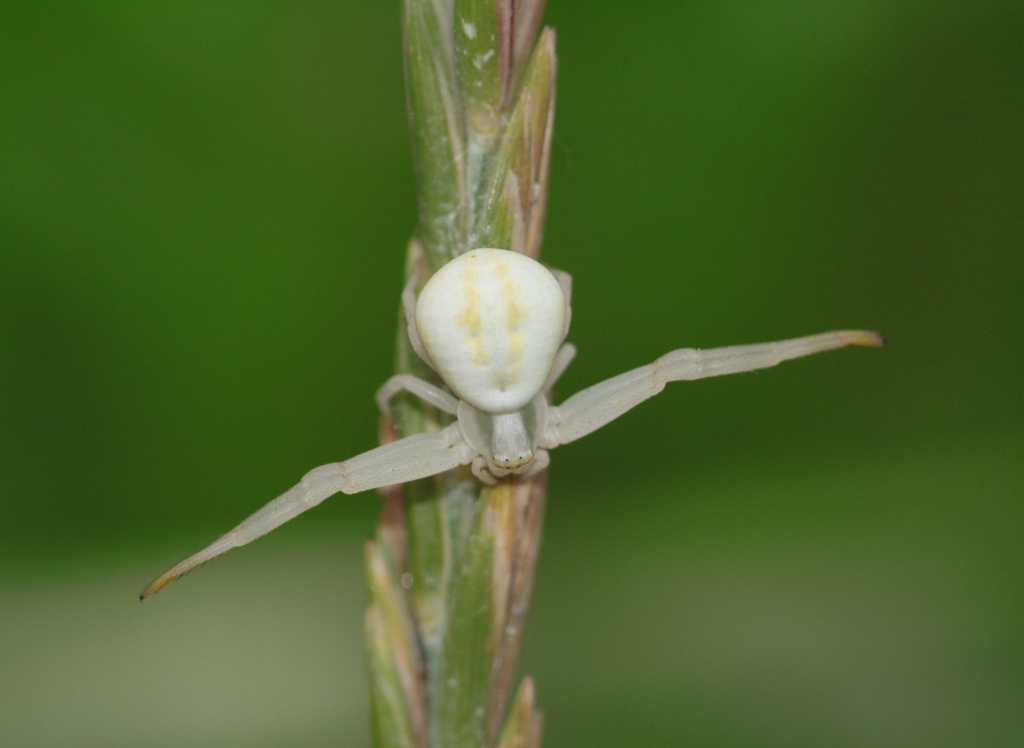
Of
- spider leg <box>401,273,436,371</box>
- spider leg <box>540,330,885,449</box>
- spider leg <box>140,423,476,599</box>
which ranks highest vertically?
spider leg <box>401,273,436,371</box>

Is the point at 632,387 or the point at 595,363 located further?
the point at 595,363

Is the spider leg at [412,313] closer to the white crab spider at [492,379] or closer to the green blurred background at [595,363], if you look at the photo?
the white crab spider at [492,379]

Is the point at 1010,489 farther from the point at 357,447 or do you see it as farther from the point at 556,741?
the point at 357,447

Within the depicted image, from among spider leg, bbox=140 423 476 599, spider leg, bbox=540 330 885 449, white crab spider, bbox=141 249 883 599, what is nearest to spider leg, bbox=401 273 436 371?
white crab spider, bbox=141 249 883 599

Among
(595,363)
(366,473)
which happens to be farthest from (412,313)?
(595,363)

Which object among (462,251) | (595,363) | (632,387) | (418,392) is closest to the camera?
(462,251)

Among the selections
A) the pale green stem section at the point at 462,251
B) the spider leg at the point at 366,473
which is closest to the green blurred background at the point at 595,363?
the spider leg at the point at 366,473

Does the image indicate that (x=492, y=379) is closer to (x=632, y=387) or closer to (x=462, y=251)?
(x=462, y=251)

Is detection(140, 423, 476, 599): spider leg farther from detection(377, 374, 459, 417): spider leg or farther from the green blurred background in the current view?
the green blurred background
